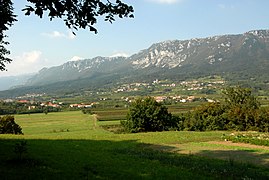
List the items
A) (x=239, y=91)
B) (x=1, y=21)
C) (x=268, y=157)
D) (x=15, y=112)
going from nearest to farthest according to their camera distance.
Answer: (x=1, y=21), (x=268, y=157), (x=239, y=91), (x=15, y=112)

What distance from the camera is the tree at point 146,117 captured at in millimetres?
76375

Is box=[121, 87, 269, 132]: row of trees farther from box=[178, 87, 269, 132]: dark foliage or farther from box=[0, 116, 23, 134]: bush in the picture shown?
box=[0, 116, 23, 134]: bush

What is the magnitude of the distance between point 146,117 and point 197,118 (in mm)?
20119

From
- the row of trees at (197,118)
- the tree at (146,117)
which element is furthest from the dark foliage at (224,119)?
the tree at (146,117)

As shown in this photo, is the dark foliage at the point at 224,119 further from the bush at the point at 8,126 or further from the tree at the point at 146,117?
the bush at the point at 8,126

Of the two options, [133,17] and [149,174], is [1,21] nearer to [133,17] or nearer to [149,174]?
[133,17]

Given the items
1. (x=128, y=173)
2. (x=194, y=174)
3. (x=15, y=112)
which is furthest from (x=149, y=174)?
(x=15, y=112)

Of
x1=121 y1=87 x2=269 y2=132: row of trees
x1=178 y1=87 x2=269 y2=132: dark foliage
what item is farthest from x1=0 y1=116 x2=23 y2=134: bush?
x1=178 y1=87 x2=269 y2=132: dark foliage

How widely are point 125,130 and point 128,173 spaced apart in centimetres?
6053

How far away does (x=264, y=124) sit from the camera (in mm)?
82688

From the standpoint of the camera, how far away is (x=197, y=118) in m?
90.9

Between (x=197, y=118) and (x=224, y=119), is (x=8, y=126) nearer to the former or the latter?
(x=197, y=118)

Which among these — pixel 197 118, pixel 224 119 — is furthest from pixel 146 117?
pixel 224 119

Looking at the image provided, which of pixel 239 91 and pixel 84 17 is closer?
pixel 84 17
